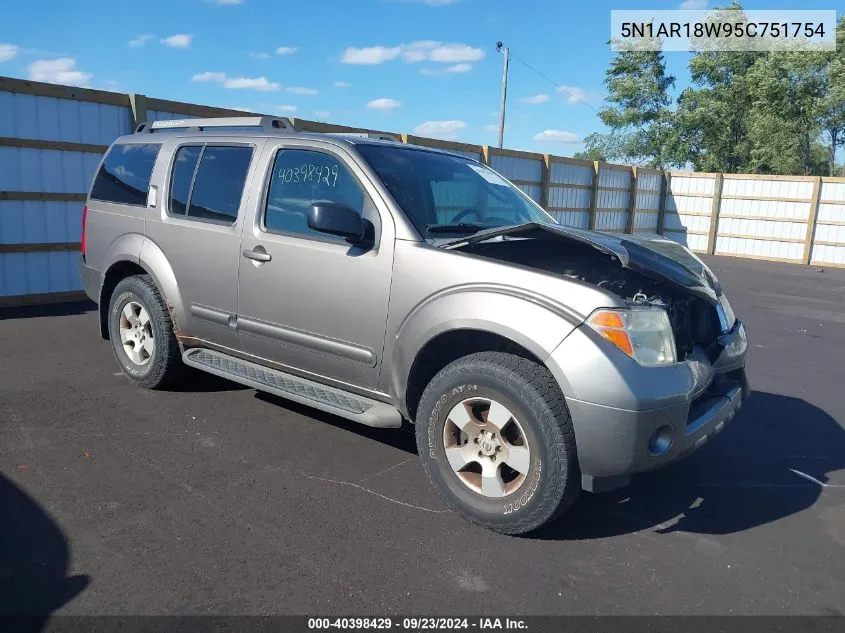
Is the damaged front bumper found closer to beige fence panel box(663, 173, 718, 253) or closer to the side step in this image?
the side step

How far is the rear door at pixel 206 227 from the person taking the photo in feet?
15.0

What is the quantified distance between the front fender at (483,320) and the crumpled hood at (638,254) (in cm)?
39

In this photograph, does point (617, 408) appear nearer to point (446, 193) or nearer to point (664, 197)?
point (446, 193)

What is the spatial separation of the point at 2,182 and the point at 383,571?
26.3 feet

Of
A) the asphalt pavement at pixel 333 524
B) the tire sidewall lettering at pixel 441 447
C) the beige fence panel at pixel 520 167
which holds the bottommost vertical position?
the asphalt pavement at pixel 333 524

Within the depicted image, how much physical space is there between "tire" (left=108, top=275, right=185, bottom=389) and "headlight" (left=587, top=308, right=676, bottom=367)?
3.32 m

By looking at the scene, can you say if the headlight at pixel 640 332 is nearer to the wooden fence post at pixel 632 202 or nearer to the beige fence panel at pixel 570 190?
the beige fence panel at pixel 570 190

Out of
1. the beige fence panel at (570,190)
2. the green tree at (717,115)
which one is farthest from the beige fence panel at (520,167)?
the green tree at (717,115)

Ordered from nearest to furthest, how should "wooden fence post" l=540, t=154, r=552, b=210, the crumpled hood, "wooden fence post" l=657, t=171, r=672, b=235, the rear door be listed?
the crumpled hood, the rear door, "wooden fence post" l=540, t=154, r=552, b=210, "wooden fence post" l=657, t=171, r=672, b=235

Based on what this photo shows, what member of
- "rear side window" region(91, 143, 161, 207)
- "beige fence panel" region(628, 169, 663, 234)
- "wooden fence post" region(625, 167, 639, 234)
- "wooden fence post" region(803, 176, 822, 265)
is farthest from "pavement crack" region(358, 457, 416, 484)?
"wooden fence post" region(803, 176, 822, 265)

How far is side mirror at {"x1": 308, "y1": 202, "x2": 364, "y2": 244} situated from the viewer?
364 centimetres

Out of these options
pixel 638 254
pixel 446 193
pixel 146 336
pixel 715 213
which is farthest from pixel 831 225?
pixel 146 336

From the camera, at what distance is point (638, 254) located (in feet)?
11.7

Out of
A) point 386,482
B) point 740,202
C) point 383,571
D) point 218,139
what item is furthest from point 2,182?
point 740,202
